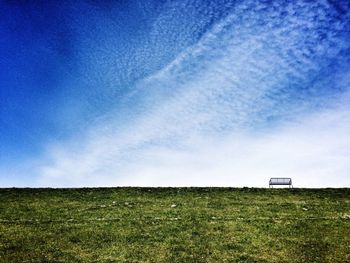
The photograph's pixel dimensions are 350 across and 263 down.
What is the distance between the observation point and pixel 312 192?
28688 mm

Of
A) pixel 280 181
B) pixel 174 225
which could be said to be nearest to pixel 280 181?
pixel 280 181

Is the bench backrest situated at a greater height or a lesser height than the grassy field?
greater

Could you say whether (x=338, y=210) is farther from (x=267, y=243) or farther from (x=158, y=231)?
(x=158, y=231)

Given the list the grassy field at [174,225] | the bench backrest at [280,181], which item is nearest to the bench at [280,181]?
the bench backrest at [280,181]

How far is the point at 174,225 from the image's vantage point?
787 inches

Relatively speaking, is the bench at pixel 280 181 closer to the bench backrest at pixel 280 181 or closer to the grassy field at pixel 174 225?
the bench backrest at pixel 280 181

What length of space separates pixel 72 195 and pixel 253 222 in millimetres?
13526

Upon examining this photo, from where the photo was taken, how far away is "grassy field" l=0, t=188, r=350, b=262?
54.2 feet

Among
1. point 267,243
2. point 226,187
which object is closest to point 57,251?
point 267,243

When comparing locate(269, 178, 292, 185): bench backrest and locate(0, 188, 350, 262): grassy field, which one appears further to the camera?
locate(269, 178, 292, 185): bench backrest

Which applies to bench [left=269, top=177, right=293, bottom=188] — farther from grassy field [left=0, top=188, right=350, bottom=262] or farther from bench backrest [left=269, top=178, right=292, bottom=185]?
grassy field [left=0, top=188, right=350, bottom=262]

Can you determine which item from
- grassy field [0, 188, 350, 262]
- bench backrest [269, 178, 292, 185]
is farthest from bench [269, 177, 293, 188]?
grassy field [0, 188, 350, 262]

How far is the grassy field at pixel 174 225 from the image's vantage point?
1653 cm

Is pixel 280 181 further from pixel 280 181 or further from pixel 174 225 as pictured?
pixel 174 225
